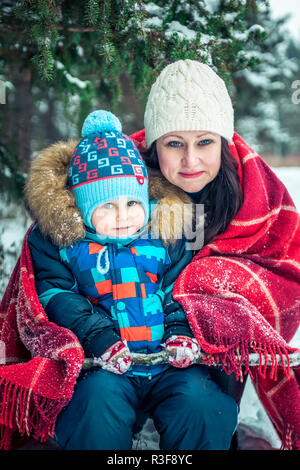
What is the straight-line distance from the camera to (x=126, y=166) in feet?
6.46

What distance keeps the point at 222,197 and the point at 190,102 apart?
546 mm

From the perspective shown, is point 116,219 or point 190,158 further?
point 190,158

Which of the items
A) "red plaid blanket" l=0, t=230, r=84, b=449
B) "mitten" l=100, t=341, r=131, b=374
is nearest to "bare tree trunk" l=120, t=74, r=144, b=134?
"red plaid blanket" l=0, t=230, r=84, b=449

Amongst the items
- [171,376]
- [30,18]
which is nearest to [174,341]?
[171,376]

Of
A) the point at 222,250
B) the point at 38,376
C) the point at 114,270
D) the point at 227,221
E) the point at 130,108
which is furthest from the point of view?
the point at 130,108

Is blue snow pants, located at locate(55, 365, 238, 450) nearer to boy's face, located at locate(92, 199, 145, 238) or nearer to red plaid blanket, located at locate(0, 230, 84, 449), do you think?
red plaid blanket, located at locate(0, 230, 84, 449)

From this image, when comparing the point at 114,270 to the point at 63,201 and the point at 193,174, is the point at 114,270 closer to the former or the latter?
the point at 63,201

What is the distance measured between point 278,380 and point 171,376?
0.57m

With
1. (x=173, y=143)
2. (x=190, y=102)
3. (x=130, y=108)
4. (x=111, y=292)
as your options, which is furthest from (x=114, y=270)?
(x=130, y=108)

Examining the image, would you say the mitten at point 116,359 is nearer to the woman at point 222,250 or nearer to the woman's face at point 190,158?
the woman at point 222,250

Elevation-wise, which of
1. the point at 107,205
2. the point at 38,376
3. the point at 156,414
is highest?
the point at 107,205

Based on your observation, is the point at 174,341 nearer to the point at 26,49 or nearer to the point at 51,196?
the point at 51,196

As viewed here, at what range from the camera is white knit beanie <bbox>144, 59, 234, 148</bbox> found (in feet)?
6.94

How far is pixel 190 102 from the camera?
2.11 meters
